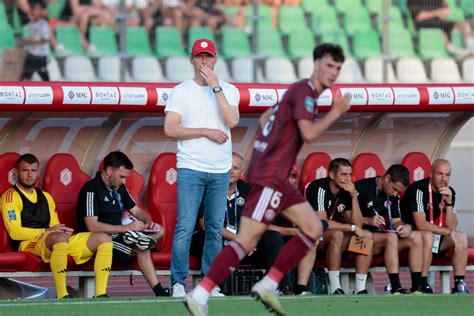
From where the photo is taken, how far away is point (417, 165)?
38.5ft

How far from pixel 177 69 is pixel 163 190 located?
18.2ft

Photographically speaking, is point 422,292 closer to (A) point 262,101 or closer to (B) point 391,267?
(B) point 391,267

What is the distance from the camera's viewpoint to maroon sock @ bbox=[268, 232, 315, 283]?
287 inches

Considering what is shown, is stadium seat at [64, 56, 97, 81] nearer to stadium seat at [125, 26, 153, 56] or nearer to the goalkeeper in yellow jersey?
stadium seat at [125, 26, 153, 56]

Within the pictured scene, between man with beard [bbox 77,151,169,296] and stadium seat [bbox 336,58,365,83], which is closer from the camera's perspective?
man with beard [bbox 77,151,169,296]

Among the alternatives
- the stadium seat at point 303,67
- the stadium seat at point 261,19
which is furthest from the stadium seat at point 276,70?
the stadium seat at point 261,19

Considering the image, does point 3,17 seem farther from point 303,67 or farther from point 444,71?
point 444,71

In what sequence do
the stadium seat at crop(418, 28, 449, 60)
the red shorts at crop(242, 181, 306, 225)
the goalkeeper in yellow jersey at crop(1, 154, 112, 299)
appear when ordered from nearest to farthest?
the red shorts at crop(242, 181, 306, 225), the goalkeeper in yellow jersey at crop(1, 154, 112, 299), the stadium seat at crop(418, 28, 449, 60)

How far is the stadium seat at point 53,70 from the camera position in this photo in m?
15.5

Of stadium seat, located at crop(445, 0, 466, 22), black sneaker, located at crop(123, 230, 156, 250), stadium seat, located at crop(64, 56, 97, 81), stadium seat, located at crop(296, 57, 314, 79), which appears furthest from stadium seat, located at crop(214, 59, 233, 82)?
black sneaker, located at crop(123, 230, 156, 250)

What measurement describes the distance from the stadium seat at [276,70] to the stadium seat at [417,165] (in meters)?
4.93

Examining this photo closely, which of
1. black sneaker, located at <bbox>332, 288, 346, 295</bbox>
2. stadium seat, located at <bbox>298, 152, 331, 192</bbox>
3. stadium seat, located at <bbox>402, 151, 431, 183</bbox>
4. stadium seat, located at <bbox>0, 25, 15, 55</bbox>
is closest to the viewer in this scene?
black sneaker, located at <bbox>332, 288, 346, 295</bbox>

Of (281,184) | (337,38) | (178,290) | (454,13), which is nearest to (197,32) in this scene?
(337,38)

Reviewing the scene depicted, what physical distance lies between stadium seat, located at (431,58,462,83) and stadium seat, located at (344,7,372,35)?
1.23 m
